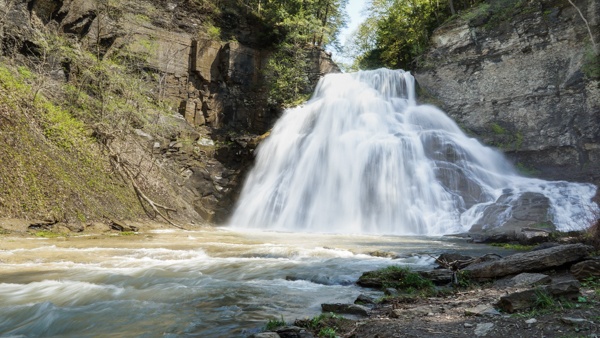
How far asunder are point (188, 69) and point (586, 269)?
22750 millimetres

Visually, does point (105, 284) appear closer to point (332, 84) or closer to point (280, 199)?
point (280, 199)

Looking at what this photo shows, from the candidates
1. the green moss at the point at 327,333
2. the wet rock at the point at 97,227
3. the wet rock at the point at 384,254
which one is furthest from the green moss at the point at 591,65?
the wet rock at the point at 97,227

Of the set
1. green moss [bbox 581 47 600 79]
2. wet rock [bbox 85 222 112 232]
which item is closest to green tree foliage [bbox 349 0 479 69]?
green moss [bbox 581 47 600 79]

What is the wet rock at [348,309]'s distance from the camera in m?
4.34

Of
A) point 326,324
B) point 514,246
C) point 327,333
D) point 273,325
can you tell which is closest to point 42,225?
point 273,325

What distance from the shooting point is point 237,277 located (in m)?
6.60

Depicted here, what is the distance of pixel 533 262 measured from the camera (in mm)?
5543

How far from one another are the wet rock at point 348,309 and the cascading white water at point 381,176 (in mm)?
11072

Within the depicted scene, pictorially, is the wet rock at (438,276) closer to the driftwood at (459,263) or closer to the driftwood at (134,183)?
the driftwood at (459,263)

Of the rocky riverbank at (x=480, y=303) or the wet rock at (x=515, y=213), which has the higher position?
the wet rock at (x=515, y=213)

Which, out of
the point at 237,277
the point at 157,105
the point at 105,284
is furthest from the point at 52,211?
the point at 157,105

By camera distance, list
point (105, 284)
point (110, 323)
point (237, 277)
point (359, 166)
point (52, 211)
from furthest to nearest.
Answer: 1. point (359, 166)
2. point (52, 211)
3. point (237, 277)
4. point (105, 284)
5. point (110, 323)

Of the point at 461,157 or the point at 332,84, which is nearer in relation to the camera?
the point at 461,157

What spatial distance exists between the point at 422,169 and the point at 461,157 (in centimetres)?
208
